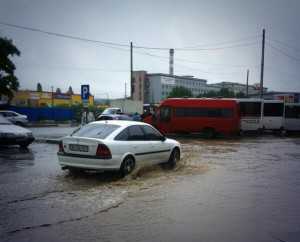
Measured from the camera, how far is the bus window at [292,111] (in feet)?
104

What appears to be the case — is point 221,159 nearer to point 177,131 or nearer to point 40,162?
point 40,162

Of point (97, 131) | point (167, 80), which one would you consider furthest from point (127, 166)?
point (167, 80)

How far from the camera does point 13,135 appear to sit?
16.7 m

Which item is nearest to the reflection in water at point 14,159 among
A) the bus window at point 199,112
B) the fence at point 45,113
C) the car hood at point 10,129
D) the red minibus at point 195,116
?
the car hood at point 10,129

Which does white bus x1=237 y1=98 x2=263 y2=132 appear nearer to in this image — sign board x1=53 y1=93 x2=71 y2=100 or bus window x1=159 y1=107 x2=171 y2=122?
bus window x1=159 y1=107 x2=171 y2=122

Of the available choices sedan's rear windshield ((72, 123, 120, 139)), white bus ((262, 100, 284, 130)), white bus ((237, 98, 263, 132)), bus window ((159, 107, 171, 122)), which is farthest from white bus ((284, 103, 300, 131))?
sedan's rear windshield ((72, 123, 120, 139))

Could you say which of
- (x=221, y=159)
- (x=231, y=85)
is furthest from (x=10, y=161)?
(x=231, y=85)

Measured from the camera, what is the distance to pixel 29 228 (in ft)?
19.3

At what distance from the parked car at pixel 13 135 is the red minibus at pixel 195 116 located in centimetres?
1116

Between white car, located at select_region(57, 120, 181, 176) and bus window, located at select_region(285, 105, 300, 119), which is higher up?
bus window, located at select_region(285, 105, 300, 119)

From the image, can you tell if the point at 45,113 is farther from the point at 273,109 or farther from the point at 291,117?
the point at 291,117

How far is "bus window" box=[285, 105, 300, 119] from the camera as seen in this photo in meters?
31.7

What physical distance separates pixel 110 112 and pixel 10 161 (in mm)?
27627

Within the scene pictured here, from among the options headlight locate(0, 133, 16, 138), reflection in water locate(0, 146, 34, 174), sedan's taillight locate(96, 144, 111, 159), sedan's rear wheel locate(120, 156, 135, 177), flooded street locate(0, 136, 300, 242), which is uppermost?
sedan's taillight locate(96, 144, 111, 159)
